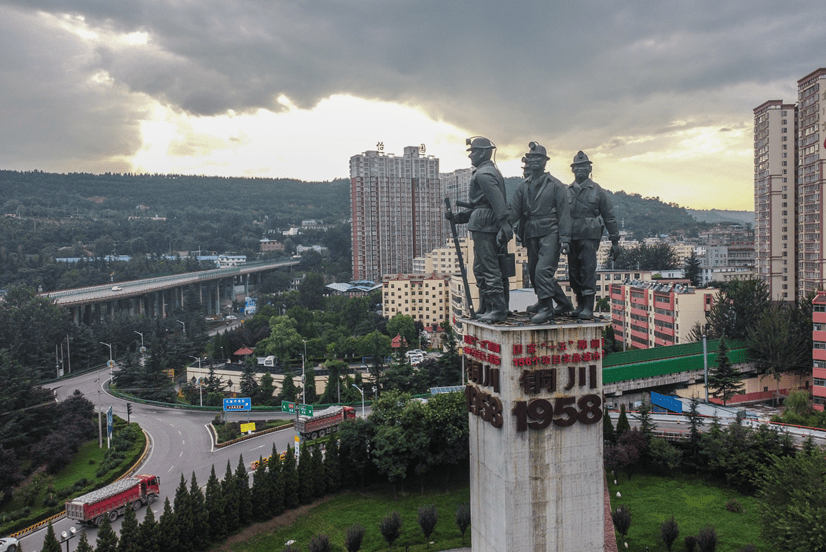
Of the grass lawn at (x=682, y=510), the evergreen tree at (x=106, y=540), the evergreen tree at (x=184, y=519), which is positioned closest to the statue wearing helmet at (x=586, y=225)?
the grass lawn at (x=682, y=510)

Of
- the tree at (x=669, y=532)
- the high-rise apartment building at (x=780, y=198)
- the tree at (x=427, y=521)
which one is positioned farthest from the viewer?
the high-rise apartment building at (x=780, y=198)

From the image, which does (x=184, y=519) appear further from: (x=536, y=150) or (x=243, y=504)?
(x=536, y=150)

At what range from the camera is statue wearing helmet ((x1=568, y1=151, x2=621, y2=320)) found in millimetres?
15328

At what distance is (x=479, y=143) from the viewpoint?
15703 millimetres

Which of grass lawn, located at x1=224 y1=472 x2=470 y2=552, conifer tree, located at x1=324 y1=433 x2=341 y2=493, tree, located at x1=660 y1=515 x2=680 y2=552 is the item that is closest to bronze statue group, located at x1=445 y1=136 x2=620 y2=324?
tree, located at x1=660 y1=515 x2=680 y2=552

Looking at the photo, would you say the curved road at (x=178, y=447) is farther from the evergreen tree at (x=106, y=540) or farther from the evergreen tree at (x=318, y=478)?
the evergreen tree at (x=106, y=540)

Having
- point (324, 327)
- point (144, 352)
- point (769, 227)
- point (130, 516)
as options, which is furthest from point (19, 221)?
point (769, 227)

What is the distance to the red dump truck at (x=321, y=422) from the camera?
35562 mm

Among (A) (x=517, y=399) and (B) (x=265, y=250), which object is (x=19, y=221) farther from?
(A) (x=517, y=399)

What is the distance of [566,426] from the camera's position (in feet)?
45.5

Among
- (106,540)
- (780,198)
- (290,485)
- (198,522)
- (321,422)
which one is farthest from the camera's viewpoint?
(780,198)

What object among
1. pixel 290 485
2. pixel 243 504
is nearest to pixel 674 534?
pixel 290 485

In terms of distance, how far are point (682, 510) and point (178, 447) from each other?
29.7 metres

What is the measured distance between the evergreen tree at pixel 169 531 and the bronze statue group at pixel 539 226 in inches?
600
